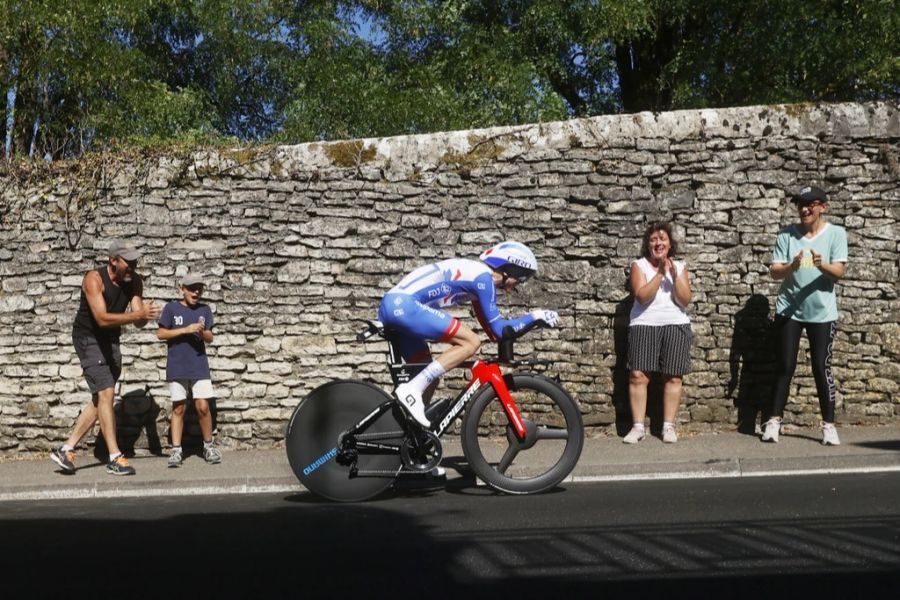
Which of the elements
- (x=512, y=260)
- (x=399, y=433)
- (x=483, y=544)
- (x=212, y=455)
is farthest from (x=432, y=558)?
(x=212, y=455)

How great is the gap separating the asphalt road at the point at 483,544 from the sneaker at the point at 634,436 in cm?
187

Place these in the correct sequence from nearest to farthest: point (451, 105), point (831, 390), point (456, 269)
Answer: point (456, 269) → point (831, 390) → point (451, 105)

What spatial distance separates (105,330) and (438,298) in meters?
3.16

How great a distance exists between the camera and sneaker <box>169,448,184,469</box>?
9461mm

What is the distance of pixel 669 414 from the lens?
32.4 ft

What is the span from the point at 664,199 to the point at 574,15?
7.68 metres

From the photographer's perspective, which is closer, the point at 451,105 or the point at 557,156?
the point at 557,156

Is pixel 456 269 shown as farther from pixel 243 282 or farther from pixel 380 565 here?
pixel 243 282

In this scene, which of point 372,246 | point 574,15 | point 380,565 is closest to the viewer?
point 380,565

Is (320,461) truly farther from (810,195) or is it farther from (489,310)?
(810,195)

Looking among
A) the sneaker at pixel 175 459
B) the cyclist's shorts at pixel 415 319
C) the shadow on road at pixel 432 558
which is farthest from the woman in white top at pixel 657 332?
the sneaker at pixel 175 459

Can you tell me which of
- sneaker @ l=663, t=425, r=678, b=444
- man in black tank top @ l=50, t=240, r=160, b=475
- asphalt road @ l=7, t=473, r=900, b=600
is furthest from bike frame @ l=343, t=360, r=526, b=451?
sneaker @ l=663, t=425, r=678, b=444

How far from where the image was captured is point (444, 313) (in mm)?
7586

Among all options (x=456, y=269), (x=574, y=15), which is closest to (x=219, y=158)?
(x=456, y=269)
